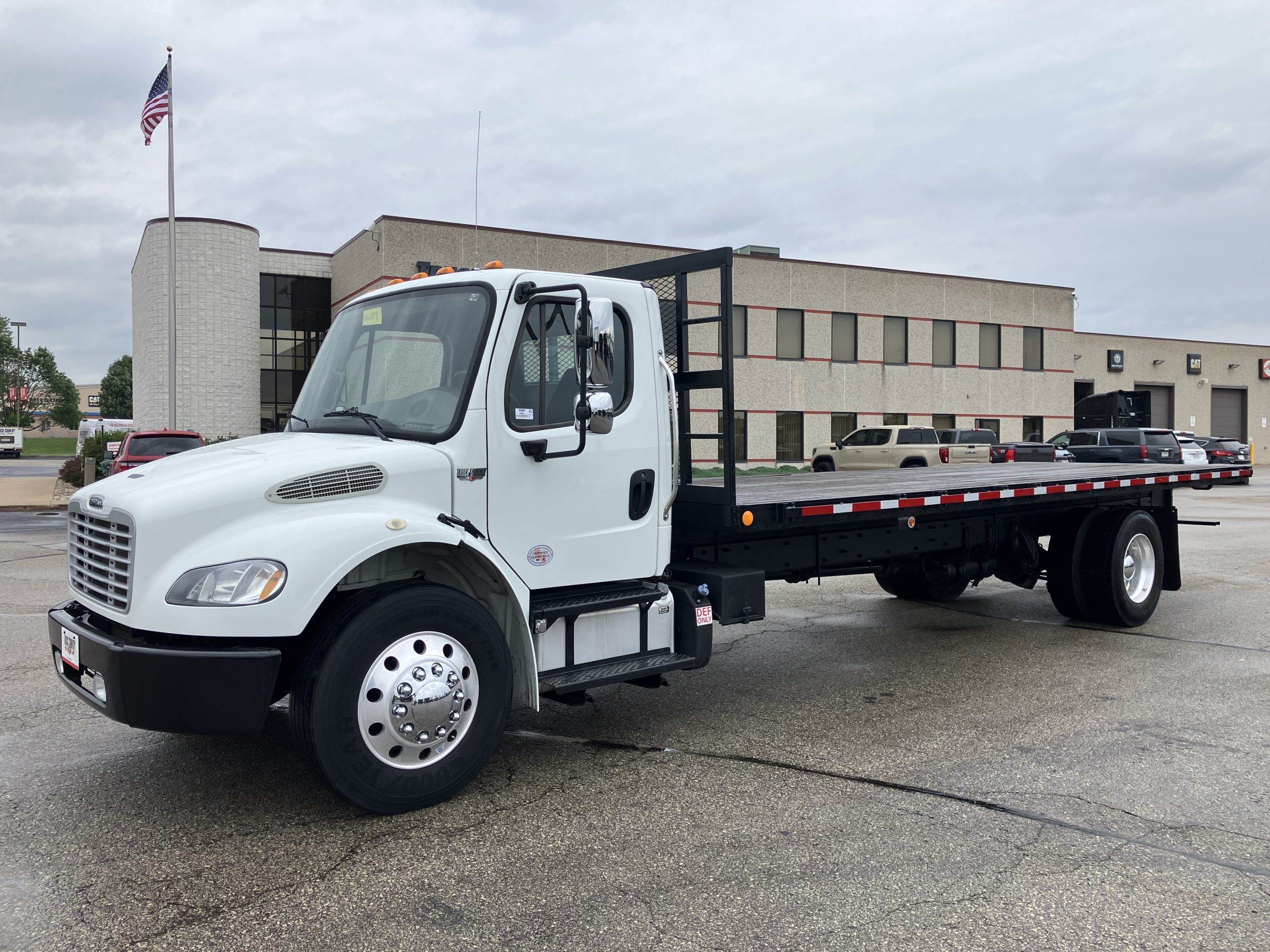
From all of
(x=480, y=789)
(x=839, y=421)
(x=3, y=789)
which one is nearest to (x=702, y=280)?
(x=480, y=789)

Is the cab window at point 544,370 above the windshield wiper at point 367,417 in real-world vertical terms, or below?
above

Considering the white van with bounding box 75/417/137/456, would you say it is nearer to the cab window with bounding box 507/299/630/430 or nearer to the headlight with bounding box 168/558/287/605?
the cab window with bounding box 507/299/630/430

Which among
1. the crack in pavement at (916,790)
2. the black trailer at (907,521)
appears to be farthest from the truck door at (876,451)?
the crack in pavement at (916,790)

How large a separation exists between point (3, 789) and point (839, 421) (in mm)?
35341

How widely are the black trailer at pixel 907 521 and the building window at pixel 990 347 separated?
31517 mm

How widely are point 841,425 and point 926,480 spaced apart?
30410 millimetres

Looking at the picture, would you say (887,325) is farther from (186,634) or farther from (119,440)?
(186,634)

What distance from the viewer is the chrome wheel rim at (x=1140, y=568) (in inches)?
348

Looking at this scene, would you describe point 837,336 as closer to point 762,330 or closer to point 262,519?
point 762,330

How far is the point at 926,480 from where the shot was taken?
846 cm

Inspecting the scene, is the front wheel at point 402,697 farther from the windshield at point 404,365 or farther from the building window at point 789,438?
the building window at point 789,438

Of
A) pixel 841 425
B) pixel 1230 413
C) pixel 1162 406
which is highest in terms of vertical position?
pixel 1162 406

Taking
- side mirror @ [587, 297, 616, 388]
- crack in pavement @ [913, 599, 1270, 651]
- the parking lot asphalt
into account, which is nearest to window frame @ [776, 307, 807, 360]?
crack in pavement @ [913, 599, 1270, 651]

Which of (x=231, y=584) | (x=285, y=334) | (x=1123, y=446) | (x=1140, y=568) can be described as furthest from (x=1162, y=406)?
(x=231, y=584)
